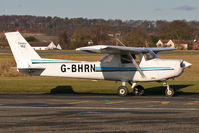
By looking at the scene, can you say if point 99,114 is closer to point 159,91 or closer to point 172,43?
point 159,91

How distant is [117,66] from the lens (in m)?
18.4

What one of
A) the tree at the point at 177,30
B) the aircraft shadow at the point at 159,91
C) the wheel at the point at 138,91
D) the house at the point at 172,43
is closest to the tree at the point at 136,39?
the house at the point at 172,43

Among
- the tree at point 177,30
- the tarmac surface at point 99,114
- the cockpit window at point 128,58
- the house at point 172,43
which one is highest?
the tree at point 177,30

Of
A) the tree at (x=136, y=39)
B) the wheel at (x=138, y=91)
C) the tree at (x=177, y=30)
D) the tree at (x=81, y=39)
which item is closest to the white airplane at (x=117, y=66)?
the wheel at (x=138, y=91)

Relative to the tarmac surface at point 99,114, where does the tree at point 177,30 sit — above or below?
above

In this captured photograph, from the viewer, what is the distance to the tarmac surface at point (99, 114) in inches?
411

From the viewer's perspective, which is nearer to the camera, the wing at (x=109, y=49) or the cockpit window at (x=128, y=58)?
the wing at (x=109, y=49)

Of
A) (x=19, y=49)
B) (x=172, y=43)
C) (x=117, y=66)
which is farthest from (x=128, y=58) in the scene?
(x=172, y=43)

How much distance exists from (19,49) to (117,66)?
15.0 ft

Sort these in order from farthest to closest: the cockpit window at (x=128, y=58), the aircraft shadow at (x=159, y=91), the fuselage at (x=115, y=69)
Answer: the aircraft shadow at (x=159, y=91) < the cockpit window at (x=128, y=58) < the fuselage at (x=115, y=69)

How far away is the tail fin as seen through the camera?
18656 millimetres

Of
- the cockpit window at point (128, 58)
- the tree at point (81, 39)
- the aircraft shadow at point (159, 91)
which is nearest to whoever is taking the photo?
the cockpit window at point (128, 58)

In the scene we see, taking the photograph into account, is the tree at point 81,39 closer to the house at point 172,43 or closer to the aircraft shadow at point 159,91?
the house at point 172,43

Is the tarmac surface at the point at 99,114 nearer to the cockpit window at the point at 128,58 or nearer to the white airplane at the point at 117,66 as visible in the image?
the white airplane at the point at 117,66
